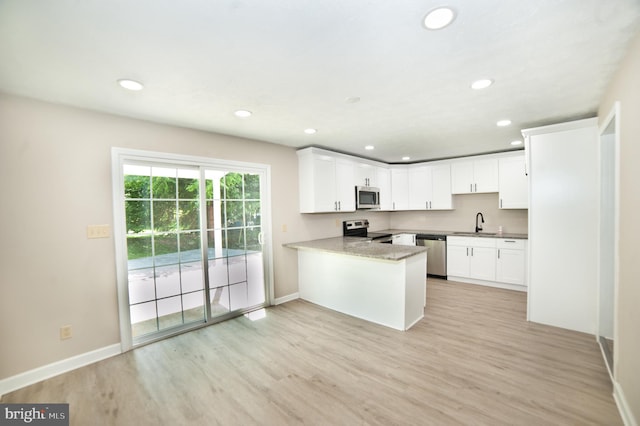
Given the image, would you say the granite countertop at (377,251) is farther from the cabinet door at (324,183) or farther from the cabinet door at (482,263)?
the cabinet door at (482,263)

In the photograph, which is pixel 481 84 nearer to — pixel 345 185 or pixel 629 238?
pixel 629 238

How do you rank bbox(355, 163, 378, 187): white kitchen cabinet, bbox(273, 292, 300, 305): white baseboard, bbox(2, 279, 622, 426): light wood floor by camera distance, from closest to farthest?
bbox(2, 279, 622, 426): light wood floor, bbox(273, 292, 300, 305): white baseboard, bbox(355, 163, 378, 187): white kitchen cabinet

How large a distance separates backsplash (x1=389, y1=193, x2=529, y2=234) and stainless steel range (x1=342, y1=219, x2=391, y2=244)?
125cm

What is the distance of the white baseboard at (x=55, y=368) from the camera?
2211 millimetres

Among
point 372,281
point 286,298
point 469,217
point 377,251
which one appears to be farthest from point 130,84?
point 469,217

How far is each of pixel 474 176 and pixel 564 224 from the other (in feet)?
7.36

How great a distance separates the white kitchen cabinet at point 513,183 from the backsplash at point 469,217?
15.2 inches

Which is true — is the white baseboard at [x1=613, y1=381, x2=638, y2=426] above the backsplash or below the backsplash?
below

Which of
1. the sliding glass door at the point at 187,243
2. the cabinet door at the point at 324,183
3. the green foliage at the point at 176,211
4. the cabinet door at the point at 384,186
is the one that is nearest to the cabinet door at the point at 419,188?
the cabinet door at the point at 384,186

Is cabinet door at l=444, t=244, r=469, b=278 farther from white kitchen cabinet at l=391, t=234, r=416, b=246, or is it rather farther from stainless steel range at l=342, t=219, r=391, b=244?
stainless steel range at l=342, t=219, r=391, b=244

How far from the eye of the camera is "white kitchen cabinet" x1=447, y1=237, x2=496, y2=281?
4.68 m

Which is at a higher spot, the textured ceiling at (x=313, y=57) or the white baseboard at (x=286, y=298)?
the textured ceiling at (x=313, y=57)

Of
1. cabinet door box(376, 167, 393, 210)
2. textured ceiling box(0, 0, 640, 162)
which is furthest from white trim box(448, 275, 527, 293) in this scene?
textured ceiling box(0, 0, 640, 162)

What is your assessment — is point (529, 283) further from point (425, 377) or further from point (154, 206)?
point (154, 206)
